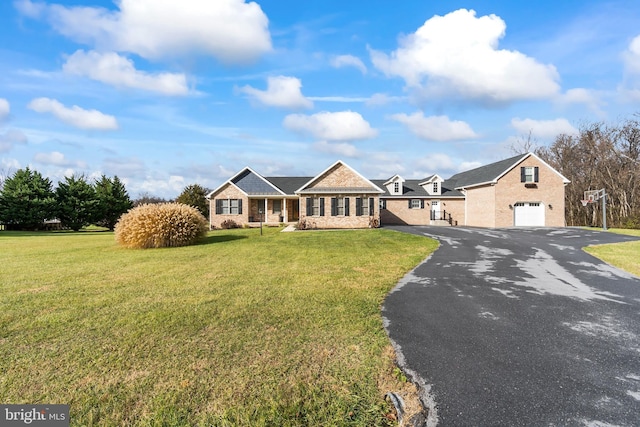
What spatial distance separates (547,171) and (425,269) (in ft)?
76.8

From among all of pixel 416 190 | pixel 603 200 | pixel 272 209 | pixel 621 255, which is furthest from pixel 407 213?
pixel 621 255

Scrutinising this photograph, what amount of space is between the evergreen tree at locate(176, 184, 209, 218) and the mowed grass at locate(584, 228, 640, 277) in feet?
106

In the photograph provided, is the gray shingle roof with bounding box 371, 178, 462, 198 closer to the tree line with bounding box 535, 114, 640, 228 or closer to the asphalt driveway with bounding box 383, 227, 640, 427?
the tree line with bounding box 535, 114, 640, 228

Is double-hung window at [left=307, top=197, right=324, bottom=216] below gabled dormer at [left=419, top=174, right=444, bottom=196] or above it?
below

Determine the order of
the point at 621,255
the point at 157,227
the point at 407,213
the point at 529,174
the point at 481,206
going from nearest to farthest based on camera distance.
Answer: the point at 621,255
the point at 157,227
the point at 529,174
the point at 481,206
the point at 407,213

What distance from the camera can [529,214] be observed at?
24984mm

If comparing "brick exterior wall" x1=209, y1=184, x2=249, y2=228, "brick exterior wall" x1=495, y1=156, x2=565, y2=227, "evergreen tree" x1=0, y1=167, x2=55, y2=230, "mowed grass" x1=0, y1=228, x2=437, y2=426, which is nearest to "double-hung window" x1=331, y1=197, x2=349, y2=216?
"brick exterior wall" x1=209, y1=184, x2=249, y2=228

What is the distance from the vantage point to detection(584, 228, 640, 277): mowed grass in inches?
345

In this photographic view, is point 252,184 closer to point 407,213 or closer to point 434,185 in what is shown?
point 407,213

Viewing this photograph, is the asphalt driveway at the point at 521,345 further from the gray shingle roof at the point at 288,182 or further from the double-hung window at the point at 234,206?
the gray shingle roof at the point at 288,182

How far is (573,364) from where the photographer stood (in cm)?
341

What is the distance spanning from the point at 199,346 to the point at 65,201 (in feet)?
125

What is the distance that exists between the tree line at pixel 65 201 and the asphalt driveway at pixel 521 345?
27633 millimetres

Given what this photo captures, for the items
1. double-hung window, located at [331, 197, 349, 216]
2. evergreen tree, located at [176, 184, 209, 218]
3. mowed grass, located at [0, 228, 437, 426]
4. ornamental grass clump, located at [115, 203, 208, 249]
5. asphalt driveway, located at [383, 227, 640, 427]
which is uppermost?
evergreen tree, located at [176, 184, 209, 218]
